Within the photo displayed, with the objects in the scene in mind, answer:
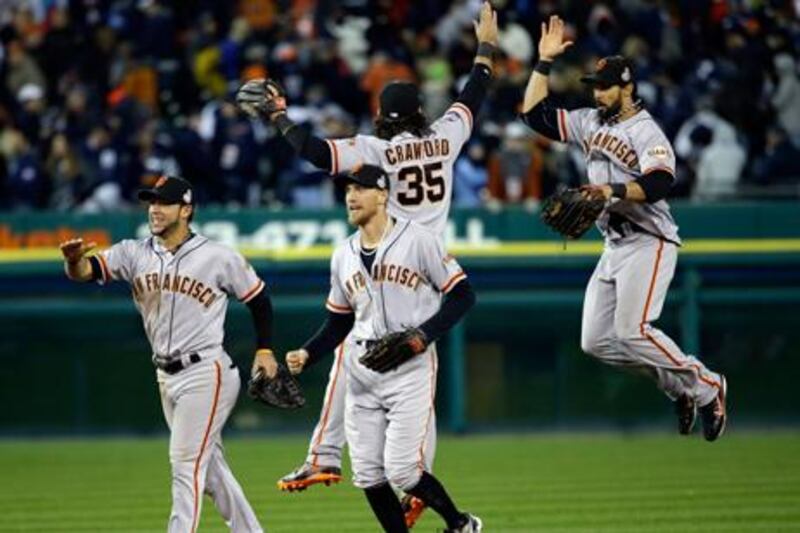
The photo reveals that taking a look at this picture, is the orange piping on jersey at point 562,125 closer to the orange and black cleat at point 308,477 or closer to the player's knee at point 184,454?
the orange and black cleat at point 308,477

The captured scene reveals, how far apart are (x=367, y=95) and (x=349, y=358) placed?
1084 cm

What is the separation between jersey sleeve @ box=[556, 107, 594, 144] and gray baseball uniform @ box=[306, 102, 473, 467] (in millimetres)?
591

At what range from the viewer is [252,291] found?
9.81 metres

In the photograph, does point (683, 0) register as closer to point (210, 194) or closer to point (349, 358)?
point (210, 194)

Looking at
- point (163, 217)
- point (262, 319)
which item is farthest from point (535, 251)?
point (163, 217)

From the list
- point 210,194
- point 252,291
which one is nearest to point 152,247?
point 252,291

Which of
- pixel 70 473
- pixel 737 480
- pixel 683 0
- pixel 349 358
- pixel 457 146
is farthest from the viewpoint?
pixel 683 0

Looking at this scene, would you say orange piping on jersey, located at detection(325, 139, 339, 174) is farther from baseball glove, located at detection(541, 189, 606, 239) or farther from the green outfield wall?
the green outfield wall

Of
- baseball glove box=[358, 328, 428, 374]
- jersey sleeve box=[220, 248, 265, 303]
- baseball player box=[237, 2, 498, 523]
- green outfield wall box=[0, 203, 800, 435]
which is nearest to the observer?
baseball glove box=[358, 328, 428, 374]

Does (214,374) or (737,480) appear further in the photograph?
(737,480)

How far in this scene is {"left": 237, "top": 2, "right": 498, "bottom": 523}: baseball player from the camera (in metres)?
10.2

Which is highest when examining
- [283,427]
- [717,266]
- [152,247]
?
[152,247]

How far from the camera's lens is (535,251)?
57.8ft

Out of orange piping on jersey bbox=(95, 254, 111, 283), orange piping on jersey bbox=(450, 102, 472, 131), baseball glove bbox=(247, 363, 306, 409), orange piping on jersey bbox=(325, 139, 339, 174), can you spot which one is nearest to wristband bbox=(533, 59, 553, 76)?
orange piping on jersey bbox=(450, 102, 472, 131)
